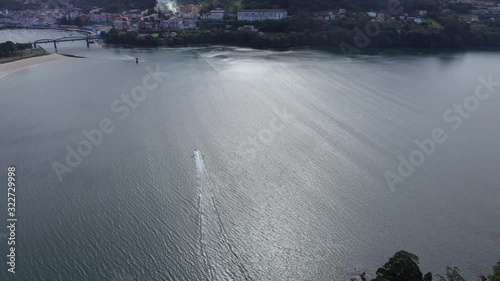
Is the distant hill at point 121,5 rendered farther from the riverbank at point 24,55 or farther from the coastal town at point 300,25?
the riverbank at point 24,55

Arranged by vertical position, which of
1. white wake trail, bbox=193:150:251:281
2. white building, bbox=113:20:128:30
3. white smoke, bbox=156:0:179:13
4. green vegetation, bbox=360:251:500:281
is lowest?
white wake trail, bbox=193:150:251:281

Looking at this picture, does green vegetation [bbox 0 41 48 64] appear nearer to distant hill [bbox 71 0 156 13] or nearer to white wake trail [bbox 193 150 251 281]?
distant hill [bbox 71 0 156 13]

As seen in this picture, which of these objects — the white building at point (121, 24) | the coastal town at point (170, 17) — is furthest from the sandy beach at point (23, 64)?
the white building at point (121, 24)

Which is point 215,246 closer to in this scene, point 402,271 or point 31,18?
point 402,271

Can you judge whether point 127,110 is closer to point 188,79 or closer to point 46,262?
point 188,79

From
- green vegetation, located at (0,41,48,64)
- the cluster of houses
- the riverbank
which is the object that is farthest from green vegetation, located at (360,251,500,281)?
the cluster of houses
